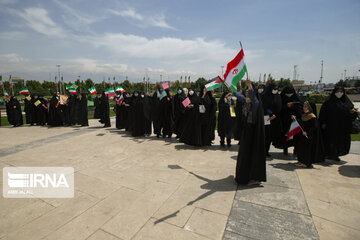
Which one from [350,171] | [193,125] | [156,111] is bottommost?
[350,171]

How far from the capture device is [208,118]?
6.79 meters

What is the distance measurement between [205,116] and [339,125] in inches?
154

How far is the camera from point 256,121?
11.9ft

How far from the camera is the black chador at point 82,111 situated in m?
11.8

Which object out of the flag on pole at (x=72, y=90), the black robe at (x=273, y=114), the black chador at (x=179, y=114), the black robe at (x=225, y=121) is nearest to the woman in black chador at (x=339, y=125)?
the black robe at (x=273, y=114)

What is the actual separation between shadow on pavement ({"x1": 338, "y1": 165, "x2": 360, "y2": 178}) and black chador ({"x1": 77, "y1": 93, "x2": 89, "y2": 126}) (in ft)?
40.9

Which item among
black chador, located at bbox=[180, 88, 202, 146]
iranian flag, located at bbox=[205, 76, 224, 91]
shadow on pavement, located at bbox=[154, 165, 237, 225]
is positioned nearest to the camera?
shadow on pavement, located at bbox=[154, 165, 237, 225]

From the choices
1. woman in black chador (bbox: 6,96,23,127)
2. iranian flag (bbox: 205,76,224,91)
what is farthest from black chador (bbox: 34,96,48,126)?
iranian flag (bbox: 205,76,224,91)

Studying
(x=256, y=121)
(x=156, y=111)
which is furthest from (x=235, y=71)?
(x=156, y=111)

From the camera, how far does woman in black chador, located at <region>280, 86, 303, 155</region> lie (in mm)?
5255

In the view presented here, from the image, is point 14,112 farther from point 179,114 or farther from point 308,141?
point 308,141

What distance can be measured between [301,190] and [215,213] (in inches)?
78.4

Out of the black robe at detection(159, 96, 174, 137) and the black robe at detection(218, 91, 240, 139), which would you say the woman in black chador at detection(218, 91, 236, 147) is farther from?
the black robe at detection(159, 96, 174, 137)

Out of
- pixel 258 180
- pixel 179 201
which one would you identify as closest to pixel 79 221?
pixel 179 201
